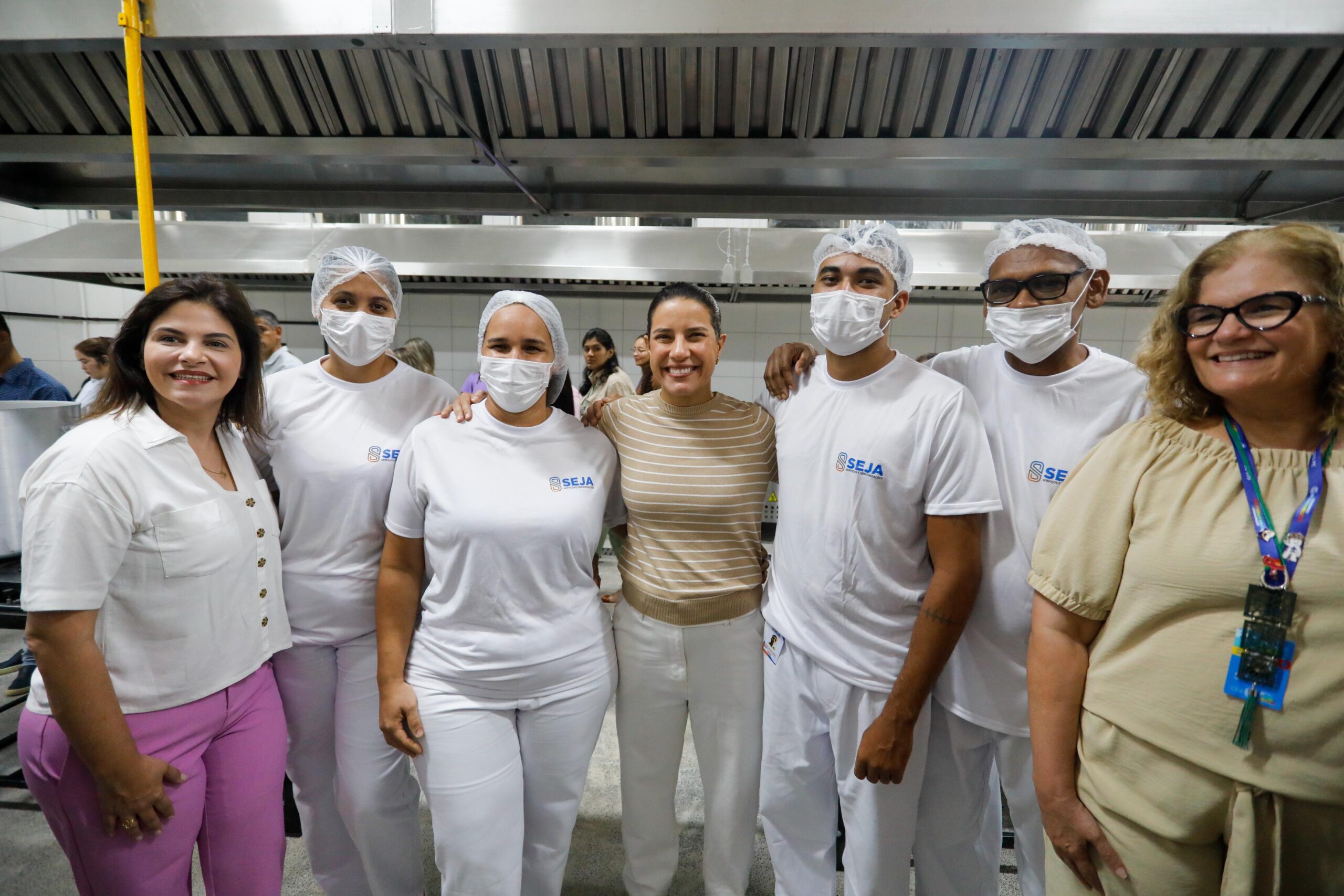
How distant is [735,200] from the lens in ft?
7.56

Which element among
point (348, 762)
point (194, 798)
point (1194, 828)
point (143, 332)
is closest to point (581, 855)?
point (348, 762)

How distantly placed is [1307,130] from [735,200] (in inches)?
61.7

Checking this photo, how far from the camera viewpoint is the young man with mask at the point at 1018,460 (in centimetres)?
135

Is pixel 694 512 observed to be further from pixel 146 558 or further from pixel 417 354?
pixel 417 354

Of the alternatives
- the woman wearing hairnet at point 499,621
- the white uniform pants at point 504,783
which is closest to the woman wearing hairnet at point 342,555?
the woman wearing hairnet at point 499,621

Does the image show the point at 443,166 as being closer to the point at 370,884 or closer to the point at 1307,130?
the point at 370,884

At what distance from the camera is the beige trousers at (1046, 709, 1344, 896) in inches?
34.6

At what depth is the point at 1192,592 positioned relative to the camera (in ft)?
3.04

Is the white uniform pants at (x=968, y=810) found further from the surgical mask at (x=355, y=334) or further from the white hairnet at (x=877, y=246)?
the surgical mask at (x=355, y=334)

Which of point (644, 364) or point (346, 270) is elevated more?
point (346, 270)

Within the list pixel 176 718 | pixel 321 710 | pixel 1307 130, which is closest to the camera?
pixel 176 718

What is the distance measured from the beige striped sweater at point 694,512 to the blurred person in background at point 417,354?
9.26 ft

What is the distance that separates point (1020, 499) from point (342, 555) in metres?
1.67

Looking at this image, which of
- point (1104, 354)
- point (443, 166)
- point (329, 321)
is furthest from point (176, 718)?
point (1104, 354)
